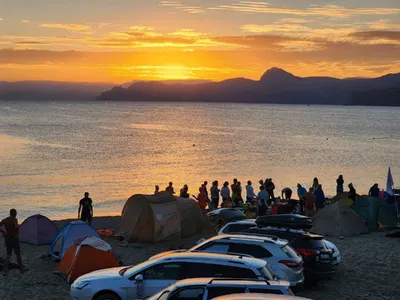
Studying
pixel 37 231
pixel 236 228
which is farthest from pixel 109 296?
pixel 37 231

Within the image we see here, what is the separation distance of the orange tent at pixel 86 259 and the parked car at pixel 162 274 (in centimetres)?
436

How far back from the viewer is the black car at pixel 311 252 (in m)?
15.0

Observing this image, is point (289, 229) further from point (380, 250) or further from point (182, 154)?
point (182, 154)

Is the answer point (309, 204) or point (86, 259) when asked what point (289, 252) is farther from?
point (309, 204)

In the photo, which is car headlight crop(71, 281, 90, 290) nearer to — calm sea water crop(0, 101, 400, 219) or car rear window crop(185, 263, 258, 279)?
car rear window crop(185, 263, 258, 279)

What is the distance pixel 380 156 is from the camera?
88.8 m

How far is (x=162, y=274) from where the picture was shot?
36.9 feet

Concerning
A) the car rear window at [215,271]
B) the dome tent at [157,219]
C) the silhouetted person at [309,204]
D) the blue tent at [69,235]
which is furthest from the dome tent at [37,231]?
the car rear window at [215,271]

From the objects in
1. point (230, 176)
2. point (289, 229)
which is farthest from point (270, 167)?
point (289, 229)

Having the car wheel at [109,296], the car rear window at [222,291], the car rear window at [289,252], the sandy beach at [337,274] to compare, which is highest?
the car rear window at [222,291]

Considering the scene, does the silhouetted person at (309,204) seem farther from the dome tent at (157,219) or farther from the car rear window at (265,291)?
the car rear window at (265,291)

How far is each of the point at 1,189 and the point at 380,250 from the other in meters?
35.1

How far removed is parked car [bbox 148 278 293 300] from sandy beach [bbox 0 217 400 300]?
627 centimetres

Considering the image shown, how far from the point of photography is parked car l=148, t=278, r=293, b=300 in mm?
8758
